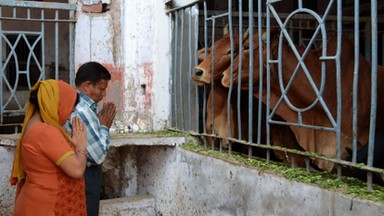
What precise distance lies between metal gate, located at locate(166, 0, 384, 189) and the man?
1335mm

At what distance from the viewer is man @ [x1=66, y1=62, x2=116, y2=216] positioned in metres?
3.51

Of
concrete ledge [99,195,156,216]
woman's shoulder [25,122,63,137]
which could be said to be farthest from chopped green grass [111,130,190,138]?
woman's shoulder [25,122,63,137]

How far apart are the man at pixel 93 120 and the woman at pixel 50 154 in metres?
0.21

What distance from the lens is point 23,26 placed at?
493 inches

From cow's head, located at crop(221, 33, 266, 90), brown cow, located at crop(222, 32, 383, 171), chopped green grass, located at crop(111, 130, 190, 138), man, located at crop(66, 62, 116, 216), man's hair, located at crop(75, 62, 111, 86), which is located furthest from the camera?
chopped green grass, located at crop(111, 130, 190, 138)

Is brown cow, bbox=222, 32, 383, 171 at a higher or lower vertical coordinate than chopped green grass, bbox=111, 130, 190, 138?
higher

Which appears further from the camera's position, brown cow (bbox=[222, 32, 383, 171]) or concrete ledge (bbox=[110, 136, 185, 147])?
concrete ledge (bbox=[110, 136, 185, 147])

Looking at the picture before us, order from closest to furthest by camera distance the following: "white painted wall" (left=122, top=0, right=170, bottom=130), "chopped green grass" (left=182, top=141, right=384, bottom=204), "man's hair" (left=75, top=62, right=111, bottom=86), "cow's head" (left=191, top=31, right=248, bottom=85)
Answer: "chopped green grass" (left=182, top=141, right=384, bottom=204)
"man's hair" (left=75, top=62, right=111, bottom=86)
"cow's head" (left=191, top=31, right=248, bottom=85)
"white painted wall" (left=122, top=0, right=170, bottom=130)

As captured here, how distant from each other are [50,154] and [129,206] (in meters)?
3.01

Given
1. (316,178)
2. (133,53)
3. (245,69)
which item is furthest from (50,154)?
(133,53)

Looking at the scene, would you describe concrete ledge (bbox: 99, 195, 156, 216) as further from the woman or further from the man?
the woman

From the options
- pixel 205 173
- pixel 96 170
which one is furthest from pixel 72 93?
pixel 205 173

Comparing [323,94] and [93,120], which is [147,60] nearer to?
[323,94]

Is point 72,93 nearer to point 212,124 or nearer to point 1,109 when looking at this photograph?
point 212,124
